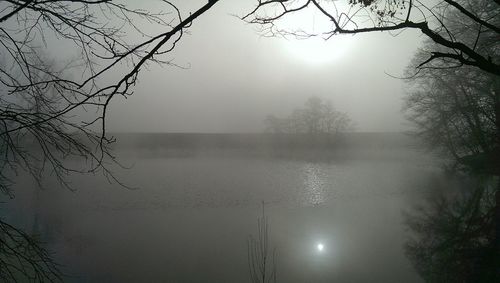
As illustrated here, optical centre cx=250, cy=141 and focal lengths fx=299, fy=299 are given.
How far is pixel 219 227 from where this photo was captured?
8.66m

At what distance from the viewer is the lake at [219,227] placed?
5855mm

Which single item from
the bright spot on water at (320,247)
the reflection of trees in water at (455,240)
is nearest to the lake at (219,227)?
the bright spot on water at (320,247)

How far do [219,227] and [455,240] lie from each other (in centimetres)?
581

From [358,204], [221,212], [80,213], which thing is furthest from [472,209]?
[80,213]

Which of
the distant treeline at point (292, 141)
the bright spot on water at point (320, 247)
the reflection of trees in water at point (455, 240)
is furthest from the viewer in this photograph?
the distant treeline at point (292, 141)

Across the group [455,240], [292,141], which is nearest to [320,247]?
[455,240]

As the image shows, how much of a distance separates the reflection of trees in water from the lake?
13.1 inches

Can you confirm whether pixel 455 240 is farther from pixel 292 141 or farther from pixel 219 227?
pixel 292 141

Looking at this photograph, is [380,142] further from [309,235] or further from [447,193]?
[309,235]

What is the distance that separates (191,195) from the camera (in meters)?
13.1

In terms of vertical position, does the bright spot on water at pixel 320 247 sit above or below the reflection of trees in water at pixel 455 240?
below

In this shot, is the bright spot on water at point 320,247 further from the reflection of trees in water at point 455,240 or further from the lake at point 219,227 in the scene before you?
the reflection of trees in water at point 455,240

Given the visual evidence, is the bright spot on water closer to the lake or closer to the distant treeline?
the lake

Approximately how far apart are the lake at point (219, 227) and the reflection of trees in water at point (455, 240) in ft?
1.09
